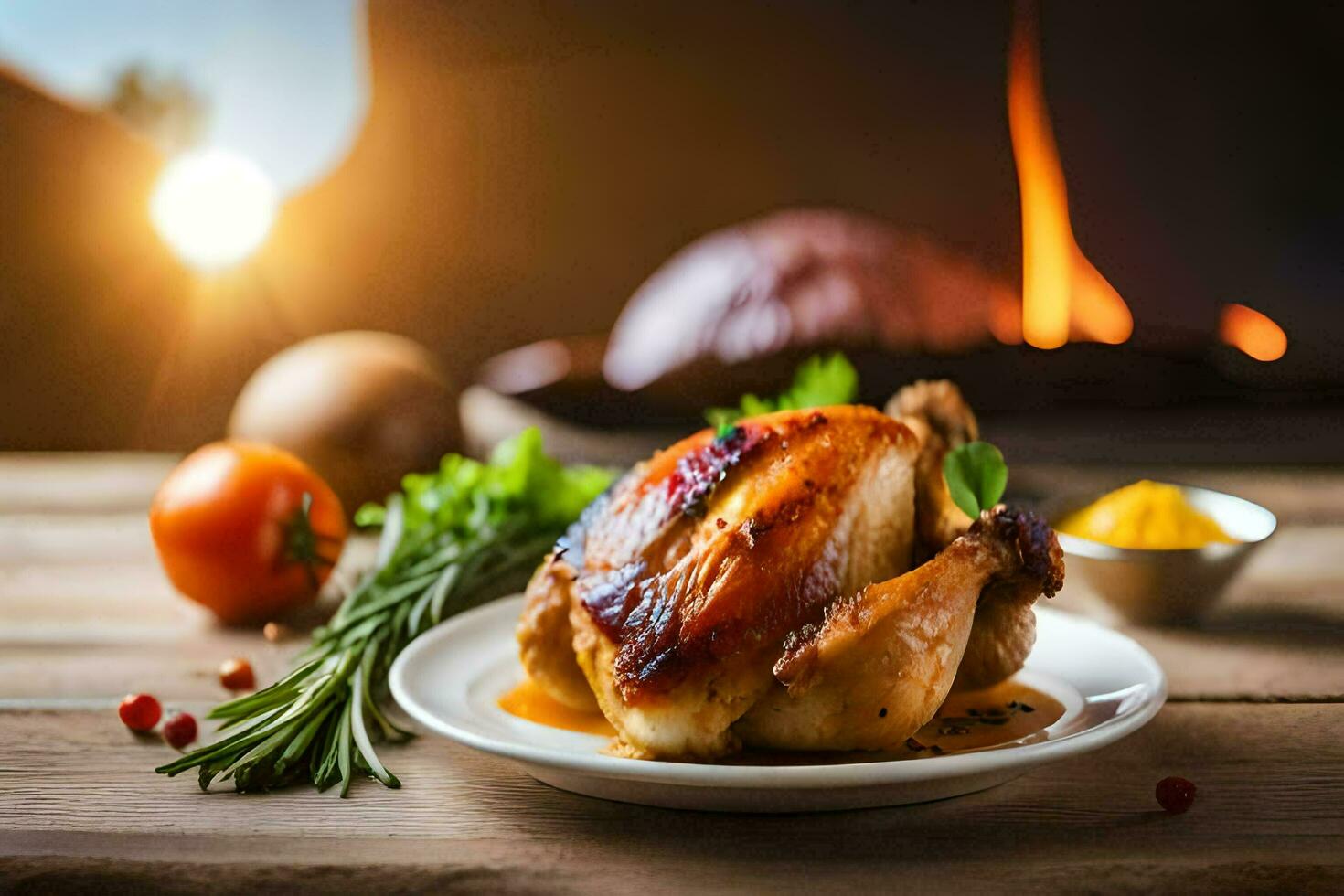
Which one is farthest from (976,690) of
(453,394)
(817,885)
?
(453,394)

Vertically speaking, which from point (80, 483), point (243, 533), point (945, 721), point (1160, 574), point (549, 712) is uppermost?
point (1160, 574)

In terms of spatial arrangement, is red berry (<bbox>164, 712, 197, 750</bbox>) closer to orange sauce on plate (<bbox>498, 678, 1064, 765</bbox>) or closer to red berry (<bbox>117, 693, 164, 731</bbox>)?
red berry (<bbox>117, 693, 164, 731</bbox>)

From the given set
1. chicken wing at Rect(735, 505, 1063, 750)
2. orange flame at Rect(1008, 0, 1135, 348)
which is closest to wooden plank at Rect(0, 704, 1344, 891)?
chicken wing at Rect(735, 505, 1063, 750)

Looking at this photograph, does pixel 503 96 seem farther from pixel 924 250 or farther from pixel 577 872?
pixel 577 872

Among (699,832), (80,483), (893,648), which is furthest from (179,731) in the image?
(80,483)

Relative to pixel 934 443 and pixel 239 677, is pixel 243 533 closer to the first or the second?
pixel 239 677
